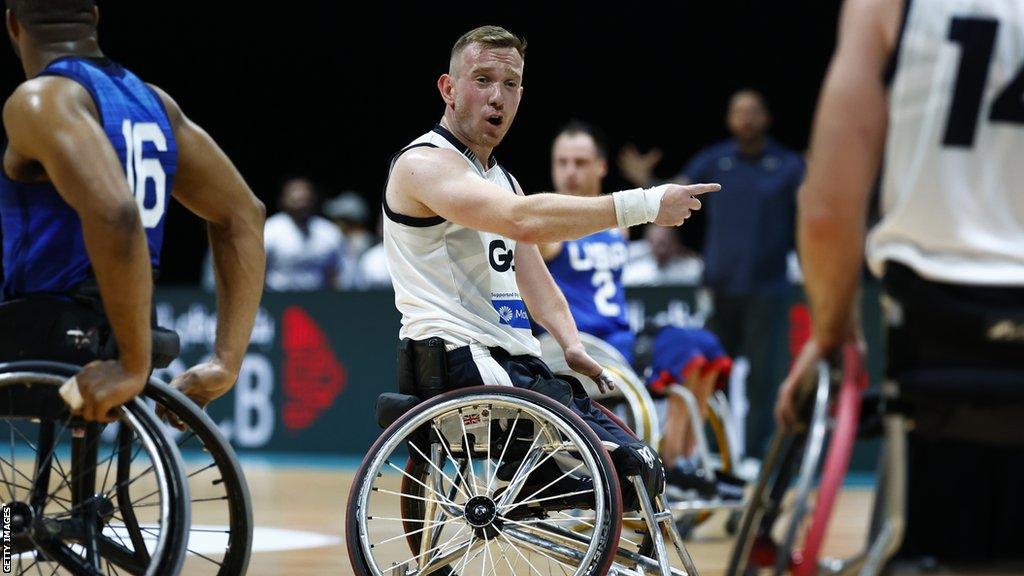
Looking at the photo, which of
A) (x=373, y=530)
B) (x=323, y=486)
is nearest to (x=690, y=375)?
(x=373, y=530)

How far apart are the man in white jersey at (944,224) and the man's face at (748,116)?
635cm

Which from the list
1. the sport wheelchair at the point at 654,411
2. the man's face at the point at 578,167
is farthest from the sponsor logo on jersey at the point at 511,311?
the man's face at the point at 578,167

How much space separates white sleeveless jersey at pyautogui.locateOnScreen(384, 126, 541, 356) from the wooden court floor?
4.63 ft

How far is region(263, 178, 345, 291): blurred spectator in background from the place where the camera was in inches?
433

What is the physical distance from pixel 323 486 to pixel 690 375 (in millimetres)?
2695

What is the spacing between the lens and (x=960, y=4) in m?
2.13

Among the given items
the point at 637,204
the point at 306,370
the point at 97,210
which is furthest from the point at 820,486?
the point at 306,370

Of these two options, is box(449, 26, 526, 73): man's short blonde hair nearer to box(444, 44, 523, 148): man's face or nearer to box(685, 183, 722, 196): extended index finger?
box(444, 44, 523, 148): man's face

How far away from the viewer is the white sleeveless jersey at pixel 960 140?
2.12 metres

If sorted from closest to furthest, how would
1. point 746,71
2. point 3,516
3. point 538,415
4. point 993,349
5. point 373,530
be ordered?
point 993,349 < point 3,516 < point 538,415 < point 373,530 < point 746,71

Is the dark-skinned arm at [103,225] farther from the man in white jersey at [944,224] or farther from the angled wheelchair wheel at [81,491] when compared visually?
the man in white jersey at [944,224]

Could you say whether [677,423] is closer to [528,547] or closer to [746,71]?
[528,547]

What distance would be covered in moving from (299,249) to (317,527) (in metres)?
5.18

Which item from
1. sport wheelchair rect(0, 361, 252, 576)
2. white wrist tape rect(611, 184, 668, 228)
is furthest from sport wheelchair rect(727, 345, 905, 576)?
sport wheelchair rect(0, 361, 252, 576)
